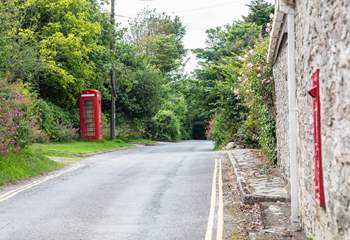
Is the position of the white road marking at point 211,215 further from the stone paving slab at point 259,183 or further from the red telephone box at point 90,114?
the red telephone box at point 90,114

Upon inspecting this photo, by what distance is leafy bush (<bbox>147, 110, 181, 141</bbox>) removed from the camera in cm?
5700

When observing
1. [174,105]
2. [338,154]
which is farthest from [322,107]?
[174,105]

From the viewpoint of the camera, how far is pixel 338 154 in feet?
17.0

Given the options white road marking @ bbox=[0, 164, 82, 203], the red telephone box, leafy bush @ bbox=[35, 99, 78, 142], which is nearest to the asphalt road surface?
white road marking @ bbox=[0, 164, 82, 203]

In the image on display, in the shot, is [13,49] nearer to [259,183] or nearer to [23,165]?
[23,165]

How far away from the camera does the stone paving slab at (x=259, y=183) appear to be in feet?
36.4

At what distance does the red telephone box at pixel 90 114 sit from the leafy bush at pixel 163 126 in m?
19.2

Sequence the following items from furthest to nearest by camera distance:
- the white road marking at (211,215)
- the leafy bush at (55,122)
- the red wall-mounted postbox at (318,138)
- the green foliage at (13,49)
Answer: the leafy bush at (55,122)
the green foliage at (13,49)
the white road marking at (211,215)
the red wall-mounted postbox at (318,138)

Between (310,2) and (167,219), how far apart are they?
5141mm

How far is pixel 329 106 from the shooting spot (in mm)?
5598

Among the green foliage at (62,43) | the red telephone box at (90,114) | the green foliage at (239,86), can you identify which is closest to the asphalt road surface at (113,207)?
the green foliage at (239,86)

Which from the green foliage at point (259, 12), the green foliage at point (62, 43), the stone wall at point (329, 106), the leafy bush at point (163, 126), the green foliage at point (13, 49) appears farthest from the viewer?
the leafy bush at point (163, 126)

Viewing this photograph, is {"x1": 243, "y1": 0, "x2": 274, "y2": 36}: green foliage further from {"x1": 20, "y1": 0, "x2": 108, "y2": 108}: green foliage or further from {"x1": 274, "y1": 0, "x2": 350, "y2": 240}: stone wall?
{"x1": 274, "y1": 0, "x2": 350, "y2": 240}: stone wall

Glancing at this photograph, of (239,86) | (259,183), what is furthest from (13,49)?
(259,183)
